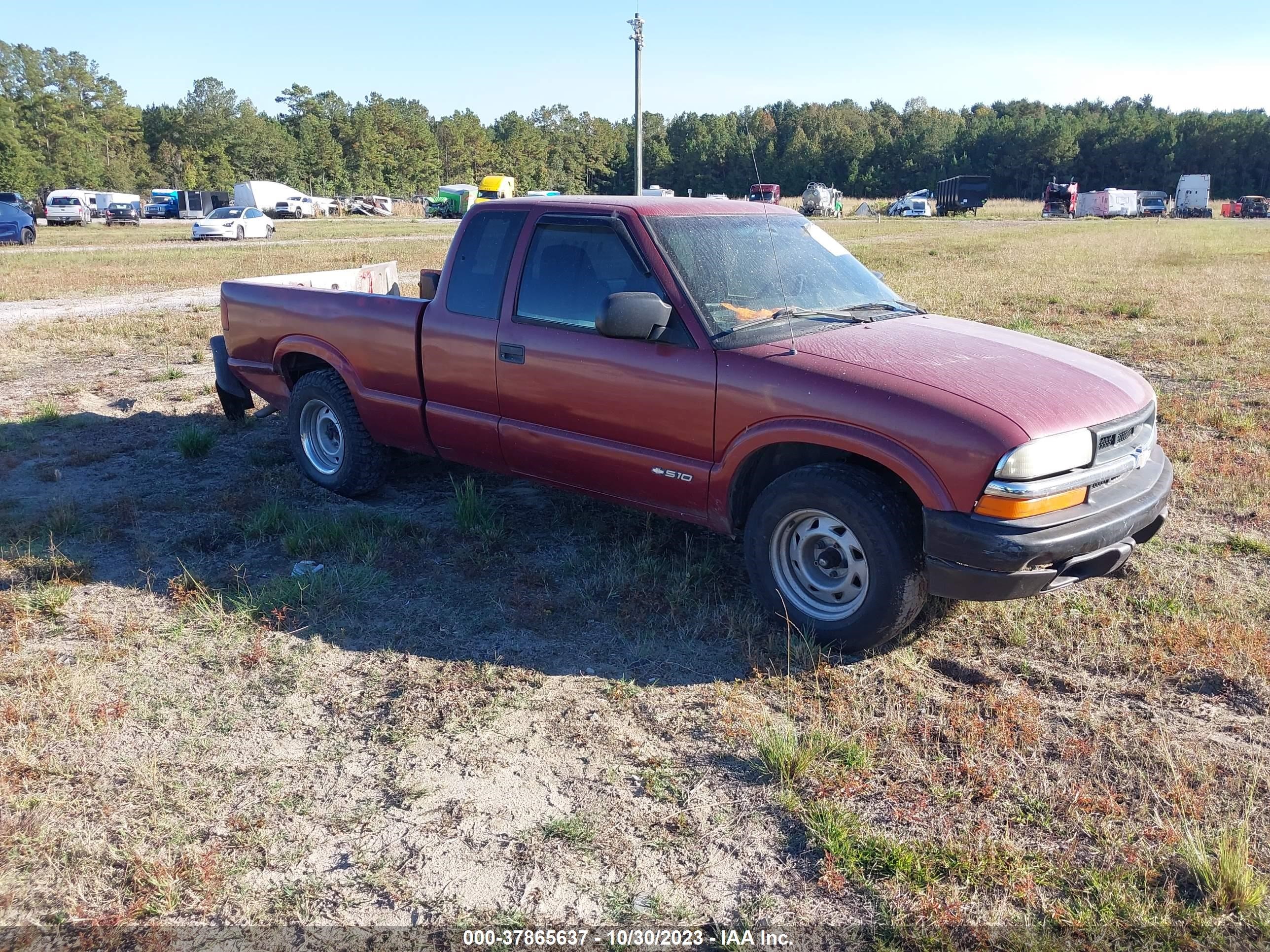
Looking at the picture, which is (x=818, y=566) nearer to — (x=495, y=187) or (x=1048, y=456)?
(x=1048, y=456)

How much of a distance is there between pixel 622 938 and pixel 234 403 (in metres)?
5.95

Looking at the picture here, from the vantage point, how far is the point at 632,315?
13.6ft

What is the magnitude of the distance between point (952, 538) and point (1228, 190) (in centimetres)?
11644

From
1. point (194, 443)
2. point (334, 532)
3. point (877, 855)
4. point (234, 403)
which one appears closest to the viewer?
point (877, 855)

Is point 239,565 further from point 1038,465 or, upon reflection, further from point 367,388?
point 1038,465

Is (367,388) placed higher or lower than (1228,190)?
lower

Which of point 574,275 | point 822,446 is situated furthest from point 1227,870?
point 574,275

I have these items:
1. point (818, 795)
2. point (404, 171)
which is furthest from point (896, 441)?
point (404, 171)

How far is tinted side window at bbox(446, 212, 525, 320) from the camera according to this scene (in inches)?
198

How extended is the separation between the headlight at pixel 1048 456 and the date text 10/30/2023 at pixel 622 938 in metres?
1.82

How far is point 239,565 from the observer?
16.5ft

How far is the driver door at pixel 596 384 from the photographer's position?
4.27 m

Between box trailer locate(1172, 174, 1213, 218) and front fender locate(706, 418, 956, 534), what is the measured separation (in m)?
80.3

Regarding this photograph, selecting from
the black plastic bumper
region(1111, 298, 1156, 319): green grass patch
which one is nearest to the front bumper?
the black plastic bumper
